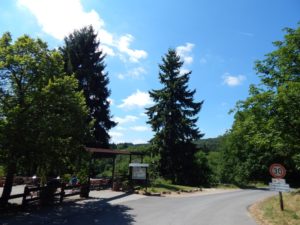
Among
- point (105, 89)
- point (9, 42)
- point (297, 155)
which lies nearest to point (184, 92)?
point (105, 89)

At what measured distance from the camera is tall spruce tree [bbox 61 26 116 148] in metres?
36.7

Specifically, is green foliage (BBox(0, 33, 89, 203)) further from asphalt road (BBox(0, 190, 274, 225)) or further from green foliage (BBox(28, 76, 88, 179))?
asphalt road (BBox(0, 190, 274, 225))

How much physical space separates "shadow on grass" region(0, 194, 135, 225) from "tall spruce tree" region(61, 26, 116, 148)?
21252 millimetres

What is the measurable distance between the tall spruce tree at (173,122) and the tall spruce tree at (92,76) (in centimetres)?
600

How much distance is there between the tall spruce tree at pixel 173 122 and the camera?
3581cm

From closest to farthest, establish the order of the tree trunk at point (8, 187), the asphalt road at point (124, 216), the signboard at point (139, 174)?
the asphalt road at point (124, 216) → the tree trunk at point (8, 187) → the signboard at point (139, 174)

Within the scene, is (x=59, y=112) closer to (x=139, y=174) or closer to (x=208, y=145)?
(x=139, y=174)

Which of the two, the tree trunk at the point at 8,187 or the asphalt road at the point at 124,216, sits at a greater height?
the tree trunk at the point at 8,187

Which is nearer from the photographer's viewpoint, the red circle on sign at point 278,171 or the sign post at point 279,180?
the sign post at point 279,180

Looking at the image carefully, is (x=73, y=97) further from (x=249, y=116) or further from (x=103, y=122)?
(x=103, y=122)

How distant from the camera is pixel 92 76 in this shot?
37188mm

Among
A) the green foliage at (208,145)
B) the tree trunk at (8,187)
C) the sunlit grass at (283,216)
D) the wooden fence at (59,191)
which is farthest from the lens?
the green foliage at (208,145)

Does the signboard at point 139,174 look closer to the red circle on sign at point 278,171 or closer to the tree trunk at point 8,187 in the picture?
the tree trunk at point 8,187

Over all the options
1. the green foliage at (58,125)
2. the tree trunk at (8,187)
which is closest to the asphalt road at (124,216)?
the tree trunk at (8,187)
